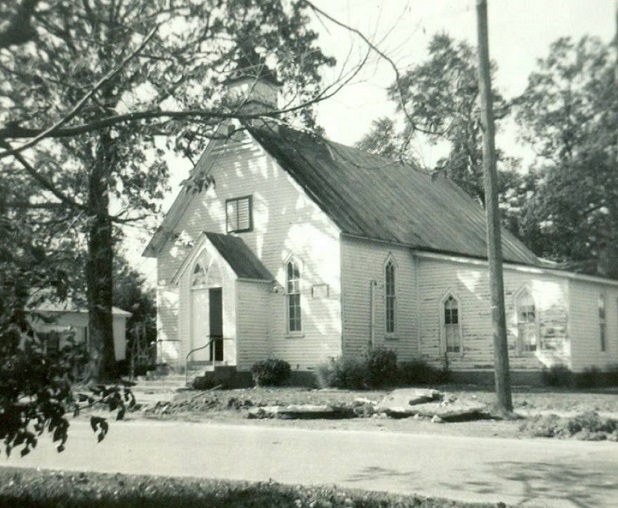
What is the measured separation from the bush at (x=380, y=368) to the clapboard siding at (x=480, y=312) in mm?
3995

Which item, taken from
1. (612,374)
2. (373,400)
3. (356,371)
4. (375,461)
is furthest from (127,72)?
(612,374)

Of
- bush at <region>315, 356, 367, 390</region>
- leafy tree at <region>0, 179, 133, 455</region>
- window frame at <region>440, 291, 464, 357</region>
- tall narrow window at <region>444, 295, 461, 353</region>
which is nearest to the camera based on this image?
leafy tree at <region>0, 179, 133, 455</region>

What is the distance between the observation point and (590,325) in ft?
85.2

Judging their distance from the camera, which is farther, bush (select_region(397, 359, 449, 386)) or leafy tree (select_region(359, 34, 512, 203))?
bush (select_region(397, 359, 449, 386))

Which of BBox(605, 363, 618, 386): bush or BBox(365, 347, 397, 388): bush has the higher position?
BBox(365, 347, 397, 388): bush

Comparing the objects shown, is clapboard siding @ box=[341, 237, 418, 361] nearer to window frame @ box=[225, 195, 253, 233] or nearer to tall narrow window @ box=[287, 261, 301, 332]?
→ tall narrow window @ box=[287, 261, 301, 332]

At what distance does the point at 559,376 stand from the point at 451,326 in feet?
15.2

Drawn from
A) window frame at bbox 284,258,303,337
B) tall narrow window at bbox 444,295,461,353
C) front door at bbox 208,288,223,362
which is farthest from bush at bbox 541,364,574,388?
front door at bbox 208,288,223,362

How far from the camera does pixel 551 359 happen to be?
25438 mm

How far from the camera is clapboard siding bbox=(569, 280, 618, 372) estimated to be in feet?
82.3

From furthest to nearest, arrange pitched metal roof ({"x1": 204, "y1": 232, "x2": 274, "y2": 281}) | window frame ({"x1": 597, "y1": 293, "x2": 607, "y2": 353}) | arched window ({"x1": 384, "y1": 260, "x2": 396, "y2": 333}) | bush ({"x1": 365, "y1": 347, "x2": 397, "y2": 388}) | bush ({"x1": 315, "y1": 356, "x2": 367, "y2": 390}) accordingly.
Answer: arched window ({"x1": 384, "y1": 260, "x2": 396, "y2": 333})
window frame ({"x1": 597, "y1": 293, "x2": 607, "y2": 353})
pitched metal roof ({"x1": 204, "y1": 232, "x2": 274, "y2": 281})
bush ({"x1": 365, "y1": 347, "x2": 397, "y2": 388})
bush ({"x1": 315, "y1": 356, "x2": 367, "y2": 390})

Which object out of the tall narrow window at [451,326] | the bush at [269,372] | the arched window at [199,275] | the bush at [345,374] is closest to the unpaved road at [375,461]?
the bush at [345,374]

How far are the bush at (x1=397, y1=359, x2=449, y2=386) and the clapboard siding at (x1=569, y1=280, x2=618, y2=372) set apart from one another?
188 inches

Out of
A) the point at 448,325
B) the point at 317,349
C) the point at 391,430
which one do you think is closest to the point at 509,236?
the point at 448,325
